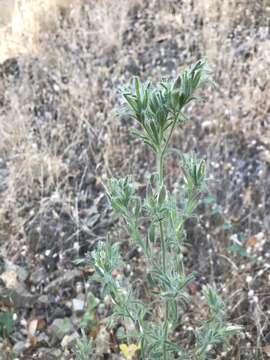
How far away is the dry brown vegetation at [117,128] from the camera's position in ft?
8.20

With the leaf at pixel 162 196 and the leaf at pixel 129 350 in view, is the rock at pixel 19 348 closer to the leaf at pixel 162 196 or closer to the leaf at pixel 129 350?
the leaf at pixel 129 350

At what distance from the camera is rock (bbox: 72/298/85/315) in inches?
94.7

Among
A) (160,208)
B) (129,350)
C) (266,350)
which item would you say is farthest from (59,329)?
(160,208)

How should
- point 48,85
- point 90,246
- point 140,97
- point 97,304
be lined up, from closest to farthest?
point 140,97
point 97,304
point 90,246
point 48,85

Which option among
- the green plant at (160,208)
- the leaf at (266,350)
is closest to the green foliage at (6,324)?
the green plant at (160,208)

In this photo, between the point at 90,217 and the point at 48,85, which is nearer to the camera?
the point at 90,217

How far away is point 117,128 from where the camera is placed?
3.13 metres

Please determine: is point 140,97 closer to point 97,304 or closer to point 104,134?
point 97,304

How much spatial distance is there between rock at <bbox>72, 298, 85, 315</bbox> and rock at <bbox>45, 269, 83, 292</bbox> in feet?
0.34

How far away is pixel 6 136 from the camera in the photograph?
124 inches

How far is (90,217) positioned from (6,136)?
787 mm

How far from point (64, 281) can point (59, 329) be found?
24cm

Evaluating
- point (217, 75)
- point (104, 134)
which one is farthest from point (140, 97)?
point (217, 75)

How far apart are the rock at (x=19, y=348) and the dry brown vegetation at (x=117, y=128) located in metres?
0.26
